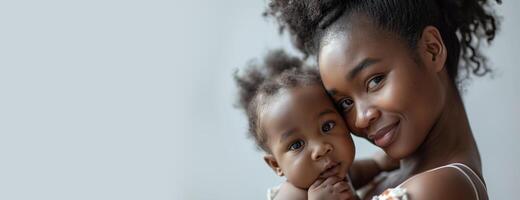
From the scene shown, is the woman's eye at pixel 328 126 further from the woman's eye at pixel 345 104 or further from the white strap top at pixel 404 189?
the white strap top at pixel 404 189

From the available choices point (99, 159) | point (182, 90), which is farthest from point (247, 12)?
point (99, 159)

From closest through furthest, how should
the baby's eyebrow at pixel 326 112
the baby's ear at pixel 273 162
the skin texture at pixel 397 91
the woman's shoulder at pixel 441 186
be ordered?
the woman's shoulder at pixel 441 186 → the skin texture at pixel 397 91 → the baby's eyebrow at pixel 326 112 → the baby's ear at pixel 273 162

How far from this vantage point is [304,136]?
116 centimetres

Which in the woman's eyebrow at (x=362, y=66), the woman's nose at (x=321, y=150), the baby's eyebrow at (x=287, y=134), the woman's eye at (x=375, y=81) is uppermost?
the woman's eyebrow at (x=362, y=66)

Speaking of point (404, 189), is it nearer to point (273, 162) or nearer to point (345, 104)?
point (345, 104)

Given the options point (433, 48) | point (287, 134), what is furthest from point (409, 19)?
point (287, 134)

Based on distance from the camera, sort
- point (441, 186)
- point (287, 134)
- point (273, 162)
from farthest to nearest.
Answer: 1. point (273, 162)
2. point (287, 134)
3. point (441, 186)

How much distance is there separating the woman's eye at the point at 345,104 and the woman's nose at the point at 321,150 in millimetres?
80

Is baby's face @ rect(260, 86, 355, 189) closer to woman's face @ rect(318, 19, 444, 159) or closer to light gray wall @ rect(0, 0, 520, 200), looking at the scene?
woman's face @ rect(318, 19, 444, 159)

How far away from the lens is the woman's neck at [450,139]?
1.12m

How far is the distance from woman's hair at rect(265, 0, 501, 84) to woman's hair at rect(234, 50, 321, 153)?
5 cm

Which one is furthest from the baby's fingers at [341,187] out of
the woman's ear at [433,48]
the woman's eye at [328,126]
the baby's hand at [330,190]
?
the woman's ear at [433,48]

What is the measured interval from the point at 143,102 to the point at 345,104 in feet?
2.08

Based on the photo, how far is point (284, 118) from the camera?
3.84 feet
